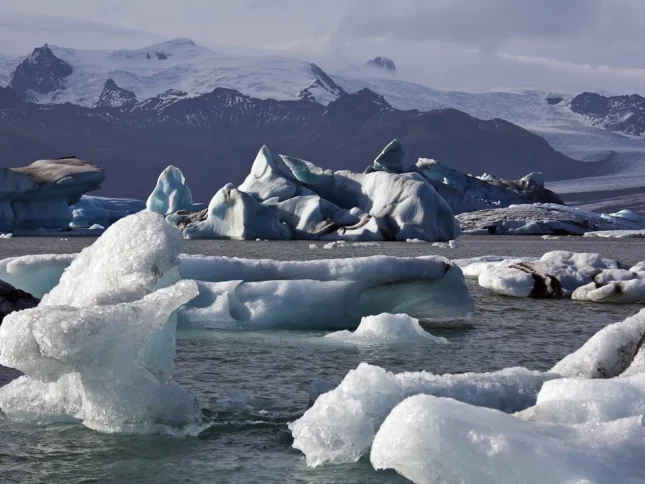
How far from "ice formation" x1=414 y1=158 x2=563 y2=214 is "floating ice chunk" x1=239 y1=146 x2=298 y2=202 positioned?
13.2 metres

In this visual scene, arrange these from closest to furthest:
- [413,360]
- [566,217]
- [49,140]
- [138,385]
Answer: [138,385] → [413,360] → [566,217] → [49,140]

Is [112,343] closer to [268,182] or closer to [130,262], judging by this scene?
[130,262]

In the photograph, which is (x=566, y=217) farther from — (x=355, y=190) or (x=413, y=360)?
(x=413, y=360)

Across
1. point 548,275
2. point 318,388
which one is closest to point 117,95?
point 548,275

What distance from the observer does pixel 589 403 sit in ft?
14.7

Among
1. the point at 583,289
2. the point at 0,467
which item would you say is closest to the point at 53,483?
the point at 0,467

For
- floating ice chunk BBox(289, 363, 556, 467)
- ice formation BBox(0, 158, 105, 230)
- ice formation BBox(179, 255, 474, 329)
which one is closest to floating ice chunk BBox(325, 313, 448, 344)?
ice formation BBox(179, 255, 474, 329)

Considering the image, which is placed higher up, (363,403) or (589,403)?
(589,403)

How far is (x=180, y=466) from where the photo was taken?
4.79 metres

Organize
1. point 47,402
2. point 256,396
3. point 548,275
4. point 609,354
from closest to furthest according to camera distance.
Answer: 1. point 47,402
2. point 609,354
3. point 256,396
4. point 548,275

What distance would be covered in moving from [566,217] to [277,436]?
47.4 metres

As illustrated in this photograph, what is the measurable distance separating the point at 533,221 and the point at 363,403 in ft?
148

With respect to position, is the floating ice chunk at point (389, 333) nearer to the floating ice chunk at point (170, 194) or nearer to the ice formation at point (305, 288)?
the ice formation at point (305, 288)

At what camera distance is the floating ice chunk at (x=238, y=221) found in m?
35.9
